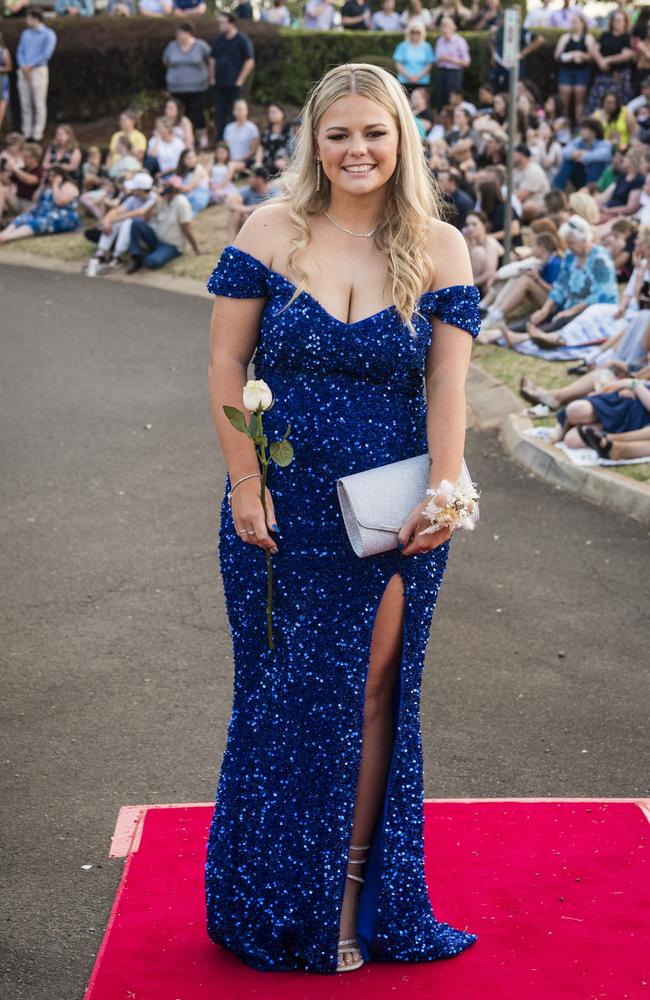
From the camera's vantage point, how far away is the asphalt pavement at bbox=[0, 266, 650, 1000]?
4.63 meters

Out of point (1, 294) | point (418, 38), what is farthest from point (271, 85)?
point (1, 294)

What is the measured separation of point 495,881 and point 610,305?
8838 mm

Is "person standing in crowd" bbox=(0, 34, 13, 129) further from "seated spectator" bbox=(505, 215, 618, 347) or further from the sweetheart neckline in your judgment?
the sweetheart neckline

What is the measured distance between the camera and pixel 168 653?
6.28 metres

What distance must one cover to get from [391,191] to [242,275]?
0.45 meters

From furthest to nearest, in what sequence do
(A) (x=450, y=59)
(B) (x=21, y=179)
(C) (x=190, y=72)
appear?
1. (C) (x=190, y=72)
2. (A) (x=450, y=59)
3. (B) (x=21, y=179)

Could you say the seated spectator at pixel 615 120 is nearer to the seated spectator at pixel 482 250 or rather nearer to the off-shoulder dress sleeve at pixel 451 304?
the seated spectator at pixel 482 250

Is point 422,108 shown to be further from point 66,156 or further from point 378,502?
point 378,502

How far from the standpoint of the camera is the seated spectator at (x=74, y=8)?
25.9 metres

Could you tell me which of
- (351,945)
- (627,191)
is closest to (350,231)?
(351,945)

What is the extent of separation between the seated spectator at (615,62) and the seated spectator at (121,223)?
23.4 feet

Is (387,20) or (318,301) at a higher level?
(318,301)

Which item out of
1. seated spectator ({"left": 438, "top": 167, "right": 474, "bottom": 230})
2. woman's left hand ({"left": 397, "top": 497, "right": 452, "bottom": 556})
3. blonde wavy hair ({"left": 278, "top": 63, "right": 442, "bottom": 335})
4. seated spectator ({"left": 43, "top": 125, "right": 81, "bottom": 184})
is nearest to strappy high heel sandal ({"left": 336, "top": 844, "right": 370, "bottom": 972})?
woman's left hand ({"left": 397, "top": 497, "right": 452, "bottom": 556})

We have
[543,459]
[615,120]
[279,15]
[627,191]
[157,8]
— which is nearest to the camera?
→ [543,459]
